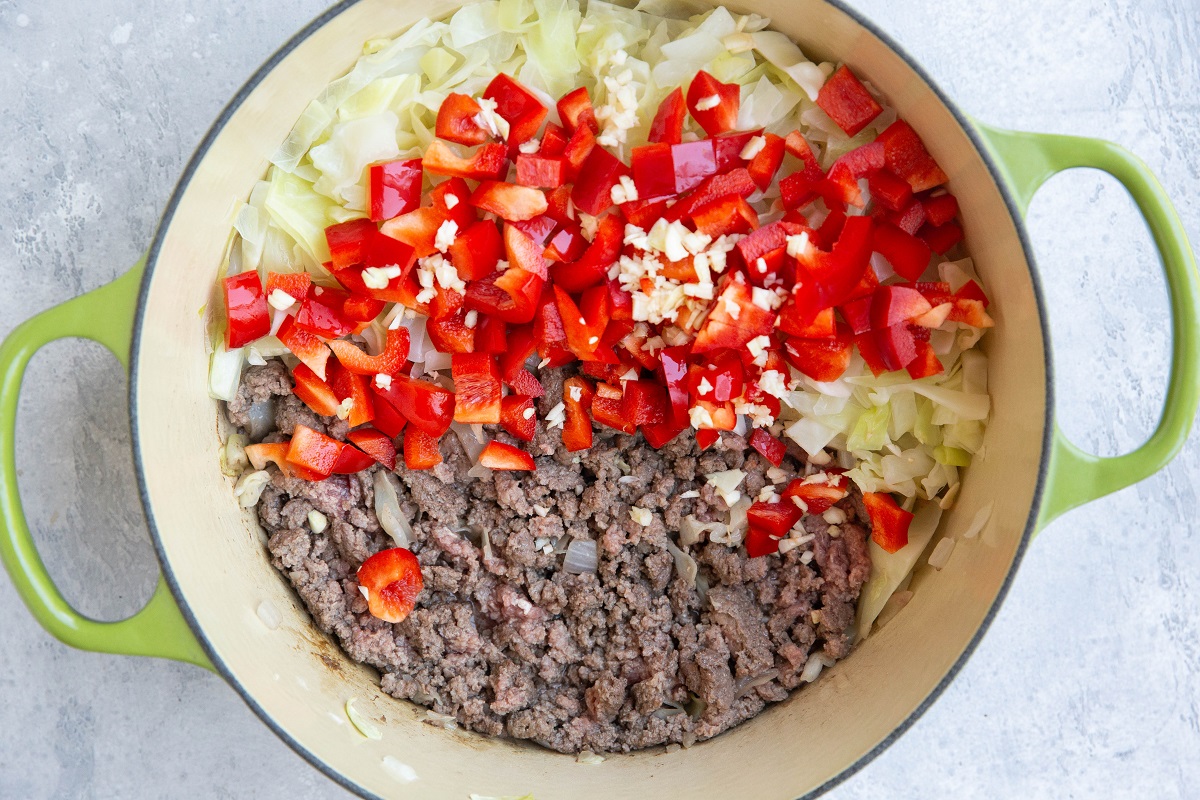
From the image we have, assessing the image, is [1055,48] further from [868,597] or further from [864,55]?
[868,597]

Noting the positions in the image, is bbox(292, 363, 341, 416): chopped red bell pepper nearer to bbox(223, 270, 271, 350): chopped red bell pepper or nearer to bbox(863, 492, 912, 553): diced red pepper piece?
bbox(223, 270, 271, 350): chopped red bell pepper

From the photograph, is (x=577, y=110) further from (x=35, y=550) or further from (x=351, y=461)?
(x=35, y=550)

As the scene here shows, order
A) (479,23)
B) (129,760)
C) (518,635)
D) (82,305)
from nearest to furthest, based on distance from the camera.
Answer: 1. (82,305)
2. (479,23)
3. (518,635)
4. (129,760)

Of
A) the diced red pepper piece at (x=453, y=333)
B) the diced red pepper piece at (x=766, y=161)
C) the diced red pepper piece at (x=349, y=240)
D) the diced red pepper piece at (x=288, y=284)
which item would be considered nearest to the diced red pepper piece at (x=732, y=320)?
the diced red pepper piece at (x=766, y=161)

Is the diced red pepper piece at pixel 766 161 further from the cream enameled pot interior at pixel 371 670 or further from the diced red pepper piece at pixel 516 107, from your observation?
the diced red pepper piece at pixel 516 107

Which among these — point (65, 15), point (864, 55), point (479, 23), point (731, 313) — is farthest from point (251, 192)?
point (864, 55)

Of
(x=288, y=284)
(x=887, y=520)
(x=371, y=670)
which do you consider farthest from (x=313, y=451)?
(x=887, y=520)
